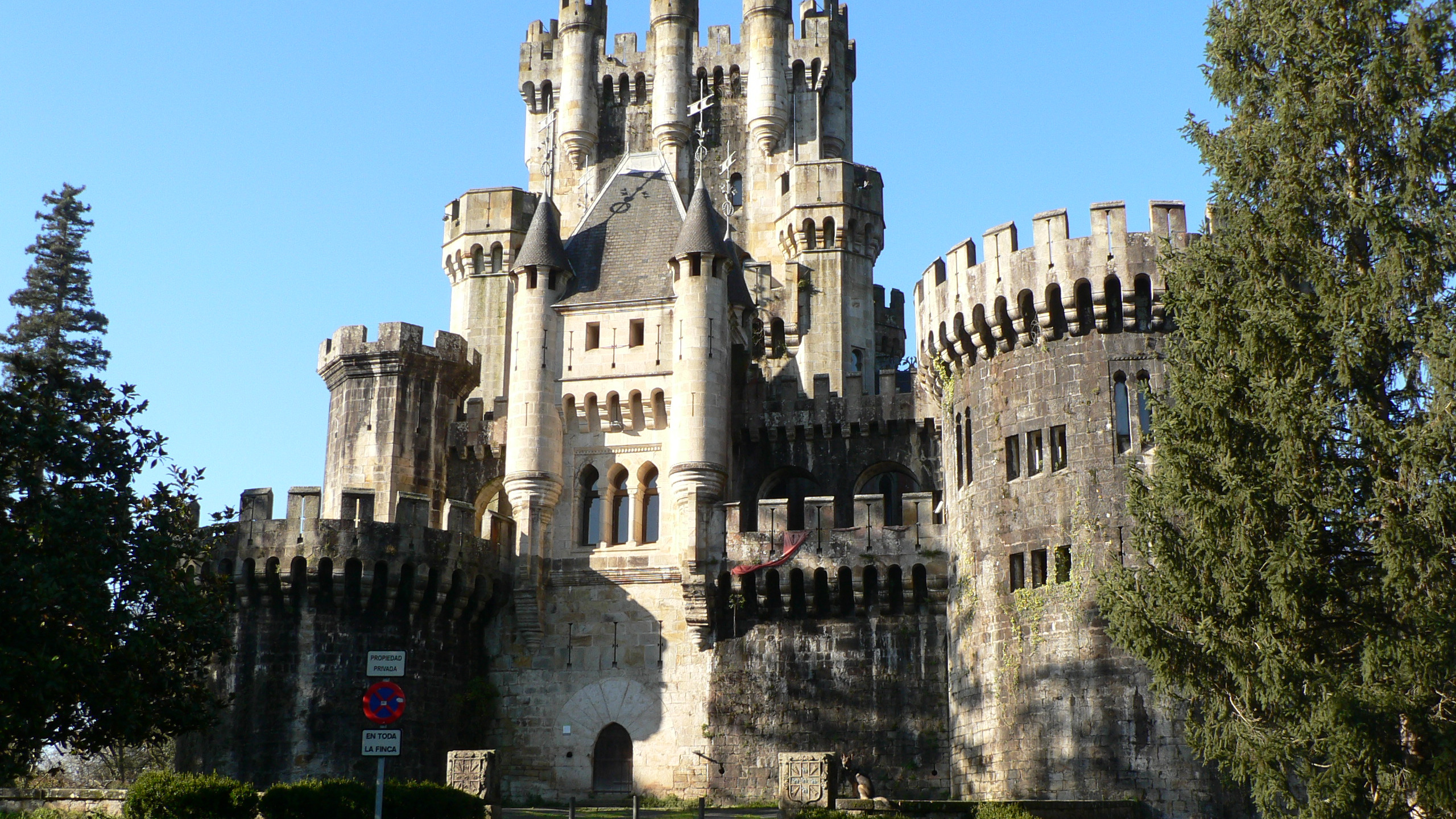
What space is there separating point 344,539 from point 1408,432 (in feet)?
82.8

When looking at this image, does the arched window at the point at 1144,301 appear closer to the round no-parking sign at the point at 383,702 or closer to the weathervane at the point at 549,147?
the round no-parking sign at the point at 383,702

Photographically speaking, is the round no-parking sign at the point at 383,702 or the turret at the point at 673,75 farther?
the turret at the point at 673,75

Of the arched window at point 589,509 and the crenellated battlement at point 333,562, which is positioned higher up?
the arched window at point 589,509

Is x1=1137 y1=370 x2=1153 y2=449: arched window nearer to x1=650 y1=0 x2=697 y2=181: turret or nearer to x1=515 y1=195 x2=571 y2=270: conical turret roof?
x1=515 y1=195 x2=571 y2=270: conical turret roof

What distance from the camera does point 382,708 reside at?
25.0 metres

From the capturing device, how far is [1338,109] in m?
26.4

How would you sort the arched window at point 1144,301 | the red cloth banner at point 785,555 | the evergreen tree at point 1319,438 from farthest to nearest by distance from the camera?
the red cloth banner at point 785,555 → the arched window at point 1144,301 → the evergreen tree at point 1319,438

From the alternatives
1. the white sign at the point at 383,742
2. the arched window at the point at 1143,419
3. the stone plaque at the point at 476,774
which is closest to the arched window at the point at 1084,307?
the arched window at the point at 1143,419

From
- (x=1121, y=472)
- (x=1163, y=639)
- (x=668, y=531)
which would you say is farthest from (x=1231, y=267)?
(x=668, y=531)

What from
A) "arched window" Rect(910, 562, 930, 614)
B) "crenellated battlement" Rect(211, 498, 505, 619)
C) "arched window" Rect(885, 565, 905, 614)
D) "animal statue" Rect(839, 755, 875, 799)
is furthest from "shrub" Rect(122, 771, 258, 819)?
"arched window" Rect(910, 562, 930, 614)

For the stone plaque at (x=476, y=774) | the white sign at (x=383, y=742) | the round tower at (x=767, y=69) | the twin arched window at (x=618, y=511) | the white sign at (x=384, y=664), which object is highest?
the round tower at (x=767, y=69)

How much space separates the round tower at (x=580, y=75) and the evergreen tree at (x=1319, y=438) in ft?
120

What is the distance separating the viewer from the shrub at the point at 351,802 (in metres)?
28.5

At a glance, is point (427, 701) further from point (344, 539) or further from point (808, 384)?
point (808, 384)
